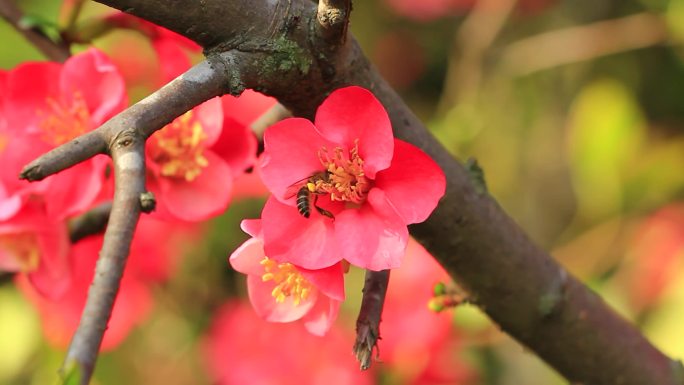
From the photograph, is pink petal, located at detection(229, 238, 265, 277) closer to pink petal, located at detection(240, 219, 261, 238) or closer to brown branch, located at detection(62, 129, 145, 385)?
pink petal, located at detection(240, 219, 261, 238)

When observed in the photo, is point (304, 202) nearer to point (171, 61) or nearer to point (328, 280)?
point (328, 280)

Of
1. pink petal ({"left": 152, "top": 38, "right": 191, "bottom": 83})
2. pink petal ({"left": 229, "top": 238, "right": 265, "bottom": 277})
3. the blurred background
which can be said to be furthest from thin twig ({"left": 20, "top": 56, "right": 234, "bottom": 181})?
the blurred background

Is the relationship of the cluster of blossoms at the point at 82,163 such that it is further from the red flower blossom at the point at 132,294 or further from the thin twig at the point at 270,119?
the red flower blossom at the point at 132,294

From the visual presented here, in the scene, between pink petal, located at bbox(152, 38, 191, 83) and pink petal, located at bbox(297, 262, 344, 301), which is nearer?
pink petal, located at bbox(297, 262, 344, 301)

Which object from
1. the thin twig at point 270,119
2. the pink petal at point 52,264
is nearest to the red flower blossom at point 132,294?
the pink petal at point 52,264

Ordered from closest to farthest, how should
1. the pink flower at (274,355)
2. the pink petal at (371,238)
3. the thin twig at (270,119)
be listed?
the pink petal at (371,238) → the thin twig at (270,119) → the pink flower at (274,355)

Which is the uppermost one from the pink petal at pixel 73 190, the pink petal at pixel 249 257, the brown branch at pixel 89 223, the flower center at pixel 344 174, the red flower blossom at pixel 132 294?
the flower center at pixel 344 174

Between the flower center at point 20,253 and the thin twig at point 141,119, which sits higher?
the thin twig at point 141,119
